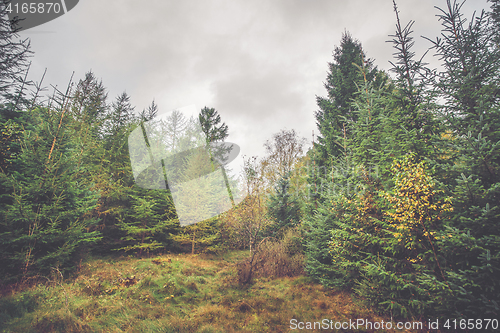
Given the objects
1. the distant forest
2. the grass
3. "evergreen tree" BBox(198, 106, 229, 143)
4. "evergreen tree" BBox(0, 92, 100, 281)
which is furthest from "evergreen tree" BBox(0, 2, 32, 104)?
"evergreen tree" BBox(198, 106, 229, 143)

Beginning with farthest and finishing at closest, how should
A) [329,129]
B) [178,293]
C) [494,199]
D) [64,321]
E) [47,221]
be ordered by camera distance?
1. [329,129]
2. [178,293]
3. [47,221]
4. [64,321]
5. [494,199]

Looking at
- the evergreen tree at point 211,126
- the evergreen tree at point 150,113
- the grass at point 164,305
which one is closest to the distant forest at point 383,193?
the grass at point 164,305

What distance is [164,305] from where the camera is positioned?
601 cm

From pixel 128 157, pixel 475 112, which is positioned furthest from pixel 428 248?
pixel 128 157

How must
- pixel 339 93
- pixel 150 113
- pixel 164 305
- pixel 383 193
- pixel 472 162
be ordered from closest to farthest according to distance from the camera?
pixel 472 162 → pixel 383 193 → pixel 164 305 → pixel 339 93 → pixel 150 113

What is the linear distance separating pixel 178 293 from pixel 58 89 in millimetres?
9453

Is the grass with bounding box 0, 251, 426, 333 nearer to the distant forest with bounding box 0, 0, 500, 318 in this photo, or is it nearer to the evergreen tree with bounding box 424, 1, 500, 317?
the distant forest with bounding box 0, 0, 500, 318

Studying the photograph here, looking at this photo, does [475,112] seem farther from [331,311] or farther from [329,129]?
[329,129]

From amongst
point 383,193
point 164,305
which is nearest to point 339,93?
point 383,193

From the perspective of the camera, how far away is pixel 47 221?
646 cm

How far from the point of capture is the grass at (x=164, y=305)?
14.6ft

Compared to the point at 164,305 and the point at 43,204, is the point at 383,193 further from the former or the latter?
the point at 43,204

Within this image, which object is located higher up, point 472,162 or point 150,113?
point 150,113

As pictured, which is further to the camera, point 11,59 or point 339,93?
point 339,93
